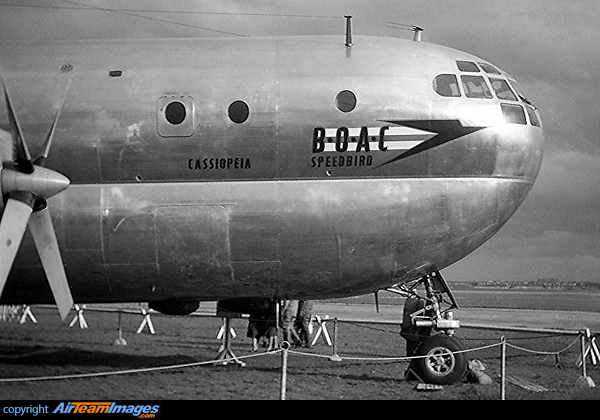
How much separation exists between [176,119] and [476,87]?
6166 millimetres

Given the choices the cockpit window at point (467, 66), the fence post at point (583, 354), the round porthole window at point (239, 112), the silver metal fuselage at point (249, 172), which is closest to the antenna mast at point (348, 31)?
the silver metal fuselage at point (249, 172)

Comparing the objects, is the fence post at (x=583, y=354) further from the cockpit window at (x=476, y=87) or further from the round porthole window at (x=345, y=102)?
the round porthole window at (x=345, y=102)

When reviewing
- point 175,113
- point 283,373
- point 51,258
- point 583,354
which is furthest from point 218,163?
point 583,354

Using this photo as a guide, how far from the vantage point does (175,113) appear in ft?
49.4

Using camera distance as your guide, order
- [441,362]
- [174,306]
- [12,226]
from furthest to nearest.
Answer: [174,306] → [441,362] → [12,226]

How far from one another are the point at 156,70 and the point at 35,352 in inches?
398

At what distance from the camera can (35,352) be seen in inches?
839

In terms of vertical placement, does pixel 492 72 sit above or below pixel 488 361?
above

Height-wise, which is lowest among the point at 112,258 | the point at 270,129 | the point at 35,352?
the point at 35,352

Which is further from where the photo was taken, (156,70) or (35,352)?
(35,352)

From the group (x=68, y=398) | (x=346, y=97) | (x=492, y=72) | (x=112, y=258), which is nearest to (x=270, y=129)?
(x=346, y=97)

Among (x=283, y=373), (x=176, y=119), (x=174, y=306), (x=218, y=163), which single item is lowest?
(x=283, y=373)

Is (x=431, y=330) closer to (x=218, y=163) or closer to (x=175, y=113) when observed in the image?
(x=218, y=163)
